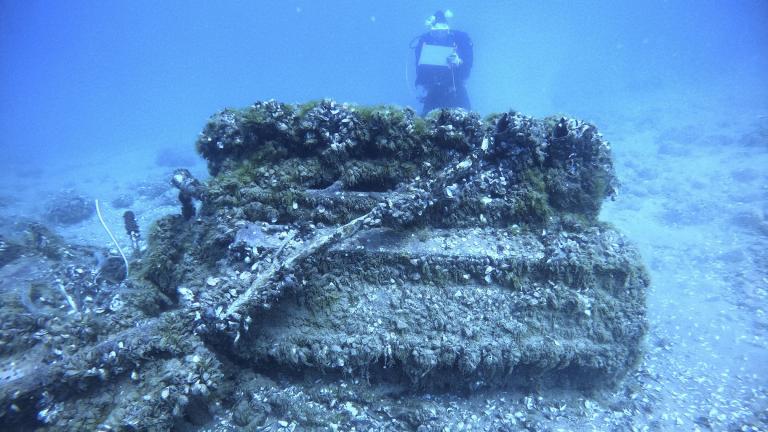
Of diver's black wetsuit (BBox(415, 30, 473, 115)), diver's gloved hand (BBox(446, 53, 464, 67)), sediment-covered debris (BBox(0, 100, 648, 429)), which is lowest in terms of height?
sediment-covered debris (BBox(0, 100, 648, 429))

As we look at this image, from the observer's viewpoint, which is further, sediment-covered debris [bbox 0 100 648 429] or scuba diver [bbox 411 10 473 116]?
scuba diver [bbox 411 10 473 116]

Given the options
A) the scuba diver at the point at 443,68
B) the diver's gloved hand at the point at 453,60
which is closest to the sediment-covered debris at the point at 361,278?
the scuba diver at the point at 443,68

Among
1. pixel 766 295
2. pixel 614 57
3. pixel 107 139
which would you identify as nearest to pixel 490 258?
pixel 766 295

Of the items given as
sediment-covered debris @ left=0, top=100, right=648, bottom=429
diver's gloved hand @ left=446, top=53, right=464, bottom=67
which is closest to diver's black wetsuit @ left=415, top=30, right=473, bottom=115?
diver's gloved hand @ left=446, top=53, right=464, bottom=67

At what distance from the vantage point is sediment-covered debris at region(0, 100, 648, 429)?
4125mm

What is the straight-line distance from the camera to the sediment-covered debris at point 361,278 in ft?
13.5

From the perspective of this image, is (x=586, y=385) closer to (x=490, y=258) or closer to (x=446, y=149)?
(x=490, y=258)

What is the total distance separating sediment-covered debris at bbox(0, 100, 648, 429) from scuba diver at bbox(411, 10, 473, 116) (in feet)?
48.8

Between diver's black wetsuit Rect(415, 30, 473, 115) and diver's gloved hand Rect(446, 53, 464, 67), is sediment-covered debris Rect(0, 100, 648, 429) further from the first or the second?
diver's gloved hand Rect(446, 53, 464, 67)

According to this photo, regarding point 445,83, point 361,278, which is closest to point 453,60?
point 445,83

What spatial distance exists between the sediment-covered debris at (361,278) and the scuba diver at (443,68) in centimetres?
1488

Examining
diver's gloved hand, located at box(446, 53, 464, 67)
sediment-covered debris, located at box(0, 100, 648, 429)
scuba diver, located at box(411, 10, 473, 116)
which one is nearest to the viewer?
sediment-covered debris, located at box(0, 100, 648, 429)

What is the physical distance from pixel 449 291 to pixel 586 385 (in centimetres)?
279

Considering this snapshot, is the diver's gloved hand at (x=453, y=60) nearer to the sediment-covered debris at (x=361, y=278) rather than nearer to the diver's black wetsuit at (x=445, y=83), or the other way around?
the diver's black wetsuit at (x=445, y=83)
